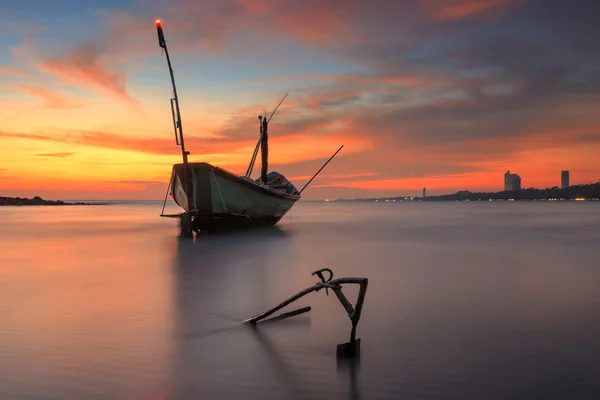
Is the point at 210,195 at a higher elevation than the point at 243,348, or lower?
higher

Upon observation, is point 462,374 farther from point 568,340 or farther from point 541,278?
point 541,278

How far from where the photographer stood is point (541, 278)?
603 inches

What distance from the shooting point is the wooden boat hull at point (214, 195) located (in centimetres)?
2747

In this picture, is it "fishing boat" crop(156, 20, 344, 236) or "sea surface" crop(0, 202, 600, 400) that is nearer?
"sea surface" crop(0, 202, 600, 400)

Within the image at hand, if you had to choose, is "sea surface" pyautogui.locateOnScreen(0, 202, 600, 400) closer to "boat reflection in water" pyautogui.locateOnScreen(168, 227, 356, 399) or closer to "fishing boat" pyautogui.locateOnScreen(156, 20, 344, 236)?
"boat reflection in water" pyautogui.locateOnScreen(168, 227, 356, 399)

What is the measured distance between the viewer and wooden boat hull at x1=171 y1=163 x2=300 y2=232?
1081 inches

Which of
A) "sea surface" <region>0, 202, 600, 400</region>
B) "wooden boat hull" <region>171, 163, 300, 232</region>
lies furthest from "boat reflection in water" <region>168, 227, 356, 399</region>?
"wooden boat hull" <region>171, 163, 300, 232</region>

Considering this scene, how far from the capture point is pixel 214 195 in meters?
27.8

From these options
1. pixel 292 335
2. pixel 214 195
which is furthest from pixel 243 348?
pixel 214 195

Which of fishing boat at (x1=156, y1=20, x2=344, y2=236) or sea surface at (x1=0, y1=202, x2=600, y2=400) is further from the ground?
fishing boat at (x1=156, y1=20, x2=344, y2=236)

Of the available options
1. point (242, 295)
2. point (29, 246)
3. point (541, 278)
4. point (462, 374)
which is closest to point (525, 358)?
point (462, 374)

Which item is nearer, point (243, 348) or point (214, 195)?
point (243, 348)

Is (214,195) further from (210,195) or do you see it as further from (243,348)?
(243,348)

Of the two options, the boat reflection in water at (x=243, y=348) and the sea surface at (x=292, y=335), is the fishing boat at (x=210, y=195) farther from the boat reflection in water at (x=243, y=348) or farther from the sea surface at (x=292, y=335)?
the boat reflection in water at (x=243, y=348)
